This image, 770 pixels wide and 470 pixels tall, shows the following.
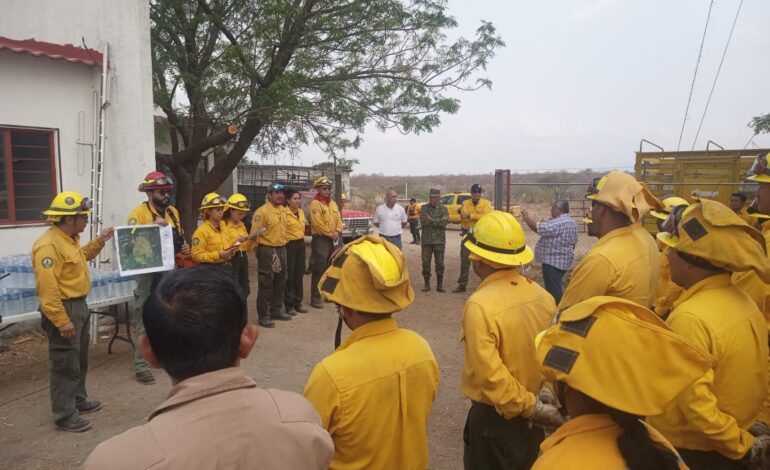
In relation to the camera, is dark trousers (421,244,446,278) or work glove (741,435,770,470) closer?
work glove (741,435,770,470)

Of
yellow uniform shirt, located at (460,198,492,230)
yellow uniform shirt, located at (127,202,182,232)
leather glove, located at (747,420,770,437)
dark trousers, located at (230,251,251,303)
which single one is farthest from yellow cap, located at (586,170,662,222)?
yellow uniform shirt, located at (460,198,492,230)

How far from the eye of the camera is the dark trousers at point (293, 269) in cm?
841

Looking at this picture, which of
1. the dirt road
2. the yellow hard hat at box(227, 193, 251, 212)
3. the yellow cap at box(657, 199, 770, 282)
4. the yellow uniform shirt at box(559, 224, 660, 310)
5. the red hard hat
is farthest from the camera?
the yellow hard hat at box(227, 193, 251, 212)

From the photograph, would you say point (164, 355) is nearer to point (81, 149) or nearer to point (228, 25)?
point (81, 149)

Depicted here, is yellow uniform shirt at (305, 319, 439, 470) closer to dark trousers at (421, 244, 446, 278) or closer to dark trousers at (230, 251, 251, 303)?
dark trousers at (230, 251, 251, 303)

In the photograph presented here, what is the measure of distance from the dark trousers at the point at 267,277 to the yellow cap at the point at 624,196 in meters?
5.59

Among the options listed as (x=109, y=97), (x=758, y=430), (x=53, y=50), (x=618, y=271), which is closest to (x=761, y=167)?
(x=618, y=271)

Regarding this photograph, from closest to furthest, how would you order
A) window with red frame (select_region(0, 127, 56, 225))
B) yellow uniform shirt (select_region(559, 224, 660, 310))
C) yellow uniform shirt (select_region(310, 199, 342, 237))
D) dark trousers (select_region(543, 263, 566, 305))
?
yellow uniform shirt (select_region(559, 224, 660, 310)) → window with red frame (select_region(0, 127, 56, 225)) → dark trousers (select_region(543, 263, 566, 305)) → yellow uniform shirt (select_region(310, 199, 342, 237))

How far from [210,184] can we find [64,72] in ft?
13.1

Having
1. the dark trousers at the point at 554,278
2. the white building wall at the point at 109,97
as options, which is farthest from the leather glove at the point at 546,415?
the white building wall at the point at 109,97

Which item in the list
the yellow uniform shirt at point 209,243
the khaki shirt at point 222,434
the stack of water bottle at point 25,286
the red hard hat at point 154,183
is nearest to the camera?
the khaki shirt at point 222,434

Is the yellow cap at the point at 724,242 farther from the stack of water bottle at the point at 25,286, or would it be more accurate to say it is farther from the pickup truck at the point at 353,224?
the pickup truck at the point at 353,224

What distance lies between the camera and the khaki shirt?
107 cm

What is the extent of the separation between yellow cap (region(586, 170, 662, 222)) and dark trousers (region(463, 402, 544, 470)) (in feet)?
4.63
